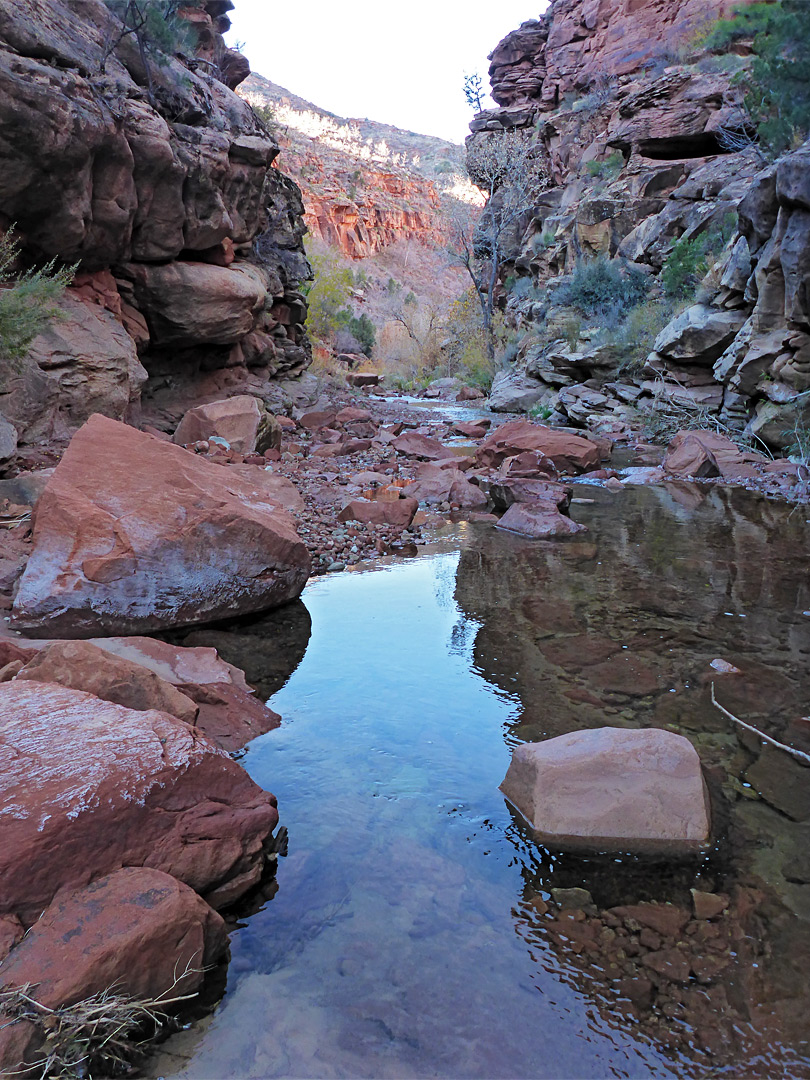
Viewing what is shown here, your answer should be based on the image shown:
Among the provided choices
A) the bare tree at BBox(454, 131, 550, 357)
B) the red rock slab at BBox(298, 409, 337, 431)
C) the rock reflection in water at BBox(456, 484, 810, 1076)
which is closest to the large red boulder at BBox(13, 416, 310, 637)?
the rock reflection in water at BBox(456, 484, 810, 1076)

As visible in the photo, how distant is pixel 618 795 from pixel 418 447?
8.58 m

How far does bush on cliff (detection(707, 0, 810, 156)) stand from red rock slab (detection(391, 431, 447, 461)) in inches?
311

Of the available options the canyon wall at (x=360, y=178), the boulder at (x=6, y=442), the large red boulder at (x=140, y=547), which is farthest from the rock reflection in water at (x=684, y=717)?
the canyon wall at (x=360, y=178)

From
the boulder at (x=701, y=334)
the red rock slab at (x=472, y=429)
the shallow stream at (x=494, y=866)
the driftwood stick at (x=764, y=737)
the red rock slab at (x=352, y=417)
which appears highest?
the boulder at (x=701, y=334)

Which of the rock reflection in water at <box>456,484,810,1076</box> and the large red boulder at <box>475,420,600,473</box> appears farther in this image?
the large red boulder at <box>475,420,600,473</box>

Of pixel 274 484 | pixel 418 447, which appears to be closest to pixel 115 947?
pixel 274 484

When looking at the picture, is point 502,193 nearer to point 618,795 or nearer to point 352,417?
point 352,417

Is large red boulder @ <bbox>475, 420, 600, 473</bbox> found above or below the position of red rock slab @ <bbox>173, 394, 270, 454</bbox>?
above

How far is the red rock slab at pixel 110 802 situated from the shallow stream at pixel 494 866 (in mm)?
233

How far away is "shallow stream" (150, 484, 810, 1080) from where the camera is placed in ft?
5.62

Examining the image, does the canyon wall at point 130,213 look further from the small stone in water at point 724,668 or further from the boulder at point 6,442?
the small stone in water at point 724,668

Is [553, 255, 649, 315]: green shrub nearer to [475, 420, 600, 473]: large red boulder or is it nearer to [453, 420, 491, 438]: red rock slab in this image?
[453, 420, 491, 438]: red rock slab

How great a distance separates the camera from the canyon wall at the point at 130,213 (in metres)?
8.03

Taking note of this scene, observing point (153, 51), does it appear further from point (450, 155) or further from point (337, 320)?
Answer: point (450, 155)
